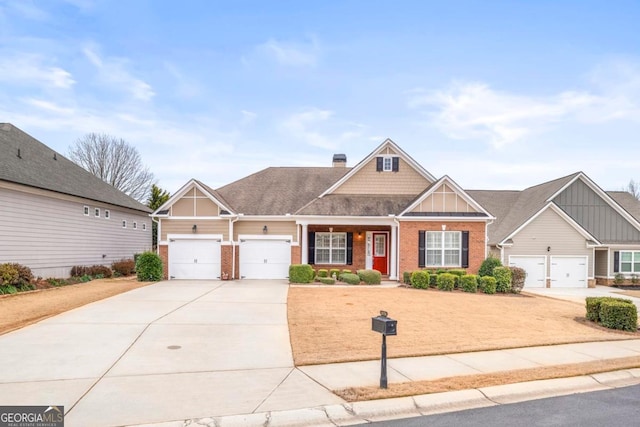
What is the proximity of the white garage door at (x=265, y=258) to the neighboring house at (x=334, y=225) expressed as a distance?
A: 5cm

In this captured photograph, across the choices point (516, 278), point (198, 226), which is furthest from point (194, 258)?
point (516, 278)

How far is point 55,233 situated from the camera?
64.5 feet

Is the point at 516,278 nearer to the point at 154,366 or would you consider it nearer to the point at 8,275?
the point at 154,366

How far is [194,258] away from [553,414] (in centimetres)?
1850

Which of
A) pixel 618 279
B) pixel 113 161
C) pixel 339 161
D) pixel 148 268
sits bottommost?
pixel 618 279

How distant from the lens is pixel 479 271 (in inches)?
795

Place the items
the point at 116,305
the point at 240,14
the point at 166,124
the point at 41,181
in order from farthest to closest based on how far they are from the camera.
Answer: the point at 166,124, the point at 41,181, the point at 240,14, the point at 116,305

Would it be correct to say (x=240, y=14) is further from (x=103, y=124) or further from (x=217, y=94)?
(x=103, y=124)

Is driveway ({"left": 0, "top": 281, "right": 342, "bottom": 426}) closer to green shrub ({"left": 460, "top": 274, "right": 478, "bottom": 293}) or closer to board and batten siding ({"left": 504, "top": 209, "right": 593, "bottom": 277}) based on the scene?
green shrub ({"left": 460, "top": 274, "right": 478, "bottom": 293})

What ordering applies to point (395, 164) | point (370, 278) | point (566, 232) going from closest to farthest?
point (370, 278) → point (395, 164) → point (566, 232)

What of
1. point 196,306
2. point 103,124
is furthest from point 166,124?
point 196,306

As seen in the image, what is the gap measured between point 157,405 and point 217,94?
1853 cm

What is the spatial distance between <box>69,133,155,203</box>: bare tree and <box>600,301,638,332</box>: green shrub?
44279 millimetres

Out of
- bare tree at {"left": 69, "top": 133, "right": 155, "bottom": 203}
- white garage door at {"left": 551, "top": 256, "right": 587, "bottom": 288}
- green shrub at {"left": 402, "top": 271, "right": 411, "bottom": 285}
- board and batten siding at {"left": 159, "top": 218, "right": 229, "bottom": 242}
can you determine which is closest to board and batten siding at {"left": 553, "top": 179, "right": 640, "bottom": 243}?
white garage door at {"left": 551, "top": 256, "right": 587, "bottom": 288}
